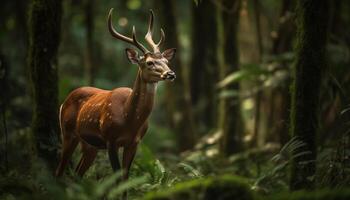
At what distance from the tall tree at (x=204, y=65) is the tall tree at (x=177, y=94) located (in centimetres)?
222

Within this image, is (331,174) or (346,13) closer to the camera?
(331,174)

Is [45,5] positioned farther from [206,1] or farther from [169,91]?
[206,1]

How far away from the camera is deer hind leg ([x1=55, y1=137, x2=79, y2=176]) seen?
28.4ft

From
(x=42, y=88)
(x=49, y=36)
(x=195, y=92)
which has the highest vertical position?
(x=49, y=36)

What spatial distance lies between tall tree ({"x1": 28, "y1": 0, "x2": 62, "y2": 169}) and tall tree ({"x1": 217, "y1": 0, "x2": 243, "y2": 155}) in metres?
5.77

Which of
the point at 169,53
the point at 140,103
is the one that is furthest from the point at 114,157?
the point at 169,53

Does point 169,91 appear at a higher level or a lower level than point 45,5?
lower

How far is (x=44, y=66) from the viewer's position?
29.8 ft

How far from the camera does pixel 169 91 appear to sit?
16219 millimetres

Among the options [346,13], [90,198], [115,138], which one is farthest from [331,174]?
[346,13]

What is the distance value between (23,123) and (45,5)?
3.18 m

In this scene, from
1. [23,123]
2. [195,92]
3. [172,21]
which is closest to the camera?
[23,123]

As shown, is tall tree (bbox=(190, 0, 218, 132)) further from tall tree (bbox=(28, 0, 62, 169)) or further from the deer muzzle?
the deer muzzle

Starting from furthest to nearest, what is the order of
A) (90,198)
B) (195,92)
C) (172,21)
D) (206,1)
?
(195,92), (206,1), (172,21), (90,198)
